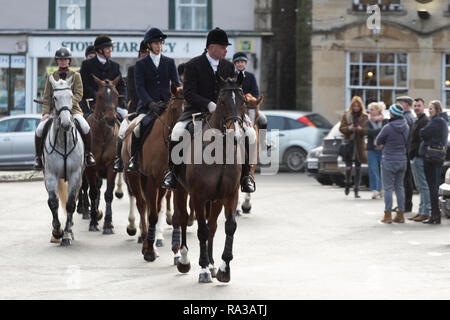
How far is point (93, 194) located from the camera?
15.3m

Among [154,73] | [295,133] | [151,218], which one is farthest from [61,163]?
[295,133]

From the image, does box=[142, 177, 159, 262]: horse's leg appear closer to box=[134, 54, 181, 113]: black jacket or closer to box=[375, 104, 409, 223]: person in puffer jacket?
box=[134, 54, 181, 113]: black jacket

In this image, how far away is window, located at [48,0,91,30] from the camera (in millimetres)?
37875

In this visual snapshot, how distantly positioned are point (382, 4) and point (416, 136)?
64.4 ft

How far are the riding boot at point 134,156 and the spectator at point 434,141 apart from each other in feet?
19.4

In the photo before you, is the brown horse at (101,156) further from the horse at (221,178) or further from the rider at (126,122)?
the horse at (221,178)

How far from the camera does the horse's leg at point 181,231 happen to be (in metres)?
10.7

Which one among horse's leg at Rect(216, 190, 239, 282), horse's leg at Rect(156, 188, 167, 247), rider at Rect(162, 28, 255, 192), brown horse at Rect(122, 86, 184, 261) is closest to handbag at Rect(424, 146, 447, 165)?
horse's leg at Rect(156, 188, 167, 247)

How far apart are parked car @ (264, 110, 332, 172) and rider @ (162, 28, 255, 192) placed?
19.0 metres

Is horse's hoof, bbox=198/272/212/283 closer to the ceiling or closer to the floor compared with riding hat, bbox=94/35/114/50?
closer to the floor

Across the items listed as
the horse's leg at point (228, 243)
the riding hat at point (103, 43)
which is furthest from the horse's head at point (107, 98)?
the horse's leg at point (228, 243)

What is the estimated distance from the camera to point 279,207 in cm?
1931

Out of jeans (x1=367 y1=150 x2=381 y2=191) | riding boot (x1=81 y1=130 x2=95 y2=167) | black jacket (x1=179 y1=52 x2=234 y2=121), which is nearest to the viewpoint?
black jacket (x1=179 y1=52 x2=234 y2=121)
